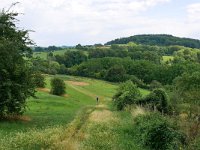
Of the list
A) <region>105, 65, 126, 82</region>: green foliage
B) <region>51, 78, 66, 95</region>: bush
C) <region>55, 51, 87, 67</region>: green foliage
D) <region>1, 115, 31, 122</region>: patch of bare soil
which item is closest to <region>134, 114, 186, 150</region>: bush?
<region>1, 115, 31, 122</region>: patch of bare soil

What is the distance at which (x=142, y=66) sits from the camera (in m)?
141

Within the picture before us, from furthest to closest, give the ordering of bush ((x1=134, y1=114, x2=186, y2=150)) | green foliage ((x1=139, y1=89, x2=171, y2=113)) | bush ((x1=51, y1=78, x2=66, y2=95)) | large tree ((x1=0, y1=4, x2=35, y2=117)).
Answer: bush ((x1=51, y1=78, x2=66, y2=95)) < green foliage ((x1=139, y1=89, x2=171, y2=113)) < large tree ((x1=0, y1=4, x2=35, y2=117)) < bush ((x1=134, y1=114, x2=186, y2=150))

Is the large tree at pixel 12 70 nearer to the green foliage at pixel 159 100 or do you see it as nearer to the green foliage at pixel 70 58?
the green foliage at pixel 159 100

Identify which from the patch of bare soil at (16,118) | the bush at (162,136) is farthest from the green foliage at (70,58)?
the bush at (162,136)

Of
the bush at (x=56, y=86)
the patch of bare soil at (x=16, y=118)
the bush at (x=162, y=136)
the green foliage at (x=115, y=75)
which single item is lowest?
the green foliage at (x=115, y=75)

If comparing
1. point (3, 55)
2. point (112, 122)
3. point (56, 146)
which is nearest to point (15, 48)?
point (3, 55)

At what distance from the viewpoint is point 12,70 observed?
29891 millimetres

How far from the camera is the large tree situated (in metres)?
28.8

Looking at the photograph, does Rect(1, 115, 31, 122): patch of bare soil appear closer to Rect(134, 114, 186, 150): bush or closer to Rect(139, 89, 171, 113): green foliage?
Rect(134, 114, 186, 150): bush

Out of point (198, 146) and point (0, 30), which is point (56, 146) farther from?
point (0, 30)

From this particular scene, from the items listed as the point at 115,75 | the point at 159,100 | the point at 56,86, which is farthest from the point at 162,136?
the point at 115,75

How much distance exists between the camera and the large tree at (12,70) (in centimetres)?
2883

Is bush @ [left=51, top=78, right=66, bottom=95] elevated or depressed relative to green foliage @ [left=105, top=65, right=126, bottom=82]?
elevated

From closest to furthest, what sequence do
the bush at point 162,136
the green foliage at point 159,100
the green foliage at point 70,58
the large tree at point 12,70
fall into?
the bush at point 162,136 < the large tree at point 12,70 < the green foliage at point 159,100 < the green foliage at point 70,58
